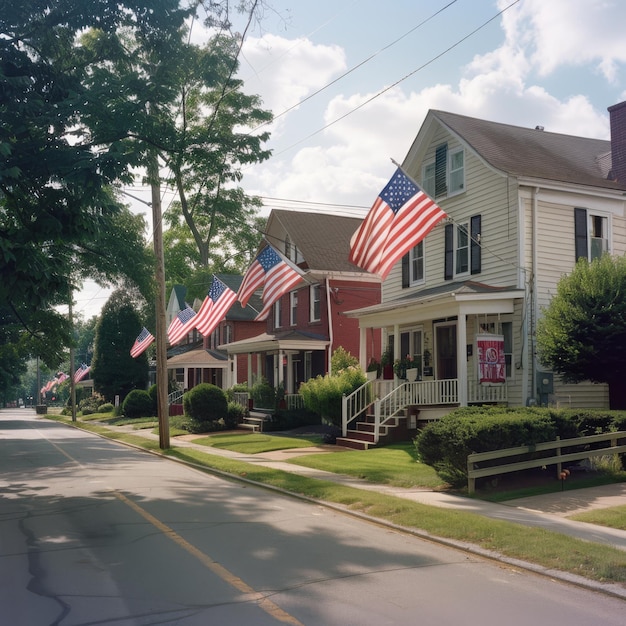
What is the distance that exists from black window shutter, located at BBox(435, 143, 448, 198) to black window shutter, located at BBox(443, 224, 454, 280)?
123 centimetres

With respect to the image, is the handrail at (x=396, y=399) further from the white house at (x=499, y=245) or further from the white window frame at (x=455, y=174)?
the white window frame at (x=455, y=174)

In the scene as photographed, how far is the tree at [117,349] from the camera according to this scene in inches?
2306

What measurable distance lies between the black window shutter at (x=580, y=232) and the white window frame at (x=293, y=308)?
1649cm

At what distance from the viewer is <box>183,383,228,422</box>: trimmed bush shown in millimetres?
32031

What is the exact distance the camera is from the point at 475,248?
2400cm

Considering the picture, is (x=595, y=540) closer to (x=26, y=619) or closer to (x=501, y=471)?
(x=501, y=471)

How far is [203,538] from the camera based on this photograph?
378 inches

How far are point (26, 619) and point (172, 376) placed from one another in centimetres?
5019

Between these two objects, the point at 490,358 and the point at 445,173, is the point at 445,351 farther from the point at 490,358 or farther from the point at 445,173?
the point at 445,173

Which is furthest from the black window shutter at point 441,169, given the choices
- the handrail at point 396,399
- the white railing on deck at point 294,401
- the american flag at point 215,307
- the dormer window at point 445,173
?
the white railing on deck at point 294,401

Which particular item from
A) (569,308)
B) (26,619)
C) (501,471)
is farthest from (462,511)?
(569,308)

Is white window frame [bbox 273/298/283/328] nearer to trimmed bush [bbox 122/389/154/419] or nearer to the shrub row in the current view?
trimmed bush [bbox 122/389/154/419]

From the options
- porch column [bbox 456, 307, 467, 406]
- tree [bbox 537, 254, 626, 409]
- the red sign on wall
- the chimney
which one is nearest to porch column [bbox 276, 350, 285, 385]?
porch column [bbox 456, 307, 467, 406]

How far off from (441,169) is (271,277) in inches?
268
